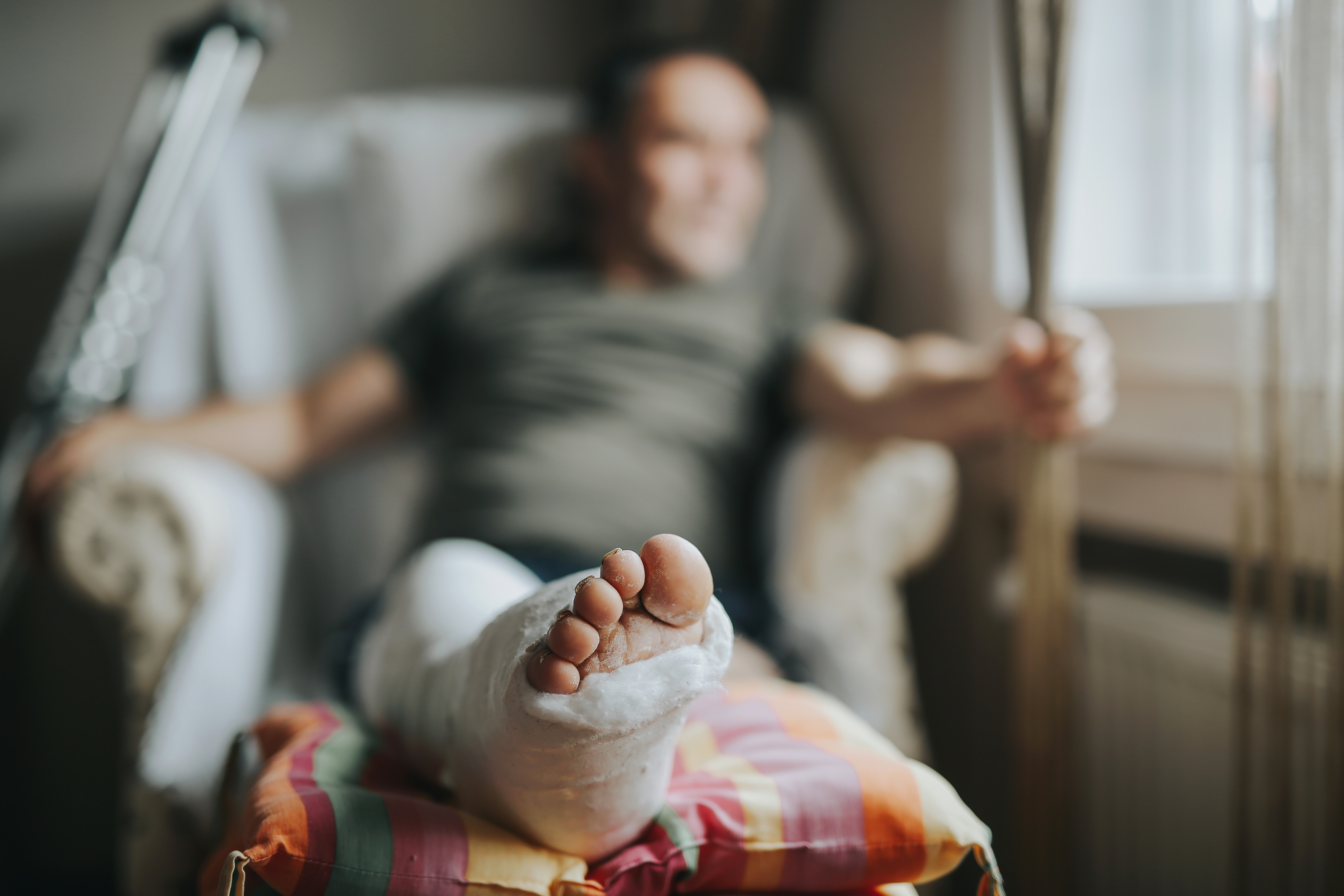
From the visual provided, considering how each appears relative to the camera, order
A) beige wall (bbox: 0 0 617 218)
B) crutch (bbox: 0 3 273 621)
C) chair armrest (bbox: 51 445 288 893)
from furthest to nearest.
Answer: beige wall (bbox: 0 0 617 218)
crutch (bbox: 0 3 273 621)
chair armrest (bbox: 51 445 288 893)

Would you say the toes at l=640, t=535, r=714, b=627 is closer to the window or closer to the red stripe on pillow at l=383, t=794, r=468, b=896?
the red stripe on pillow at l=383, t=794, r=468, b=896

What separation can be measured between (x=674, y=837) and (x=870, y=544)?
55 centimetres

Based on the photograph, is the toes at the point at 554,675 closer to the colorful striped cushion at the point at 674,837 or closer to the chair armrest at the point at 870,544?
the colorful striped cushion at the point at 674,837

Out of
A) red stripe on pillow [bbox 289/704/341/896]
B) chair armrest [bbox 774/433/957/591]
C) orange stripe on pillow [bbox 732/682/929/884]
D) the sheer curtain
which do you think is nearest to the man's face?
chair armrest [bbox 774/433/957/591]

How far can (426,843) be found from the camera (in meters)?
0.48

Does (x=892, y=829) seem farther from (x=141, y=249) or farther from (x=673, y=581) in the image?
(x=141, y=249)

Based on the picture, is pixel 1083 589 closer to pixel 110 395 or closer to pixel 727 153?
pixel 727 153

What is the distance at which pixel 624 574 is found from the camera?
1.39ft

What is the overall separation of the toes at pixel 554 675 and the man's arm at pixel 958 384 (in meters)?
0.56

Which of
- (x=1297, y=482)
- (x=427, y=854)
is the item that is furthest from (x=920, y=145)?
(x=427, y=854)

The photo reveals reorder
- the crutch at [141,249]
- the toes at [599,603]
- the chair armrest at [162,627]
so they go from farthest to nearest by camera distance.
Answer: the crutch at [141,249] → the chair armrest at [162,627] → the toes at [599,603]

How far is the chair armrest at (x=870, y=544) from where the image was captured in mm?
987

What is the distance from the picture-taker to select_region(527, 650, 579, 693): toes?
418mm

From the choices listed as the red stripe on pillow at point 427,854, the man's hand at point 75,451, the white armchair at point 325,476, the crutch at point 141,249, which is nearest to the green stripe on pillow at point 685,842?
the red stripe on pillow at point 427,854
